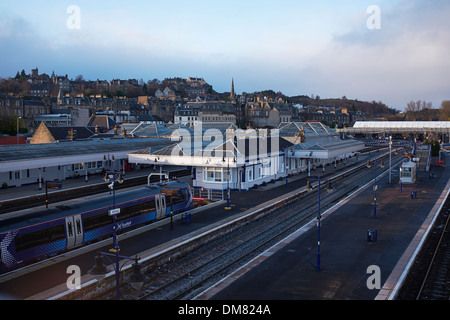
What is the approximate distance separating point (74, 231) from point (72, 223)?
0.46 meters

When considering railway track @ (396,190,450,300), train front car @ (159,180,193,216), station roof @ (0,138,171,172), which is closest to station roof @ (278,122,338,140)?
station roof @ (0,138,171,172)

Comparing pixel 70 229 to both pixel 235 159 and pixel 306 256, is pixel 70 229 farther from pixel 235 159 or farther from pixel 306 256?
pixel 235 159

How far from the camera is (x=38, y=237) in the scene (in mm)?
20062

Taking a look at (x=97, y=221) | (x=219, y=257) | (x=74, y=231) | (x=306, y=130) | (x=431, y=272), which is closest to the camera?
(x=431, y=272)

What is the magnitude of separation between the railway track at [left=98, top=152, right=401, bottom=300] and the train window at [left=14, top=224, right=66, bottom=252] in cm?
495

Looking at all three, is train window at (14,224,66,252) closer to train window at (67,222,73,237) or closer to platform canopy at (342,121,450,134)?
train window at (67,222,73,237)

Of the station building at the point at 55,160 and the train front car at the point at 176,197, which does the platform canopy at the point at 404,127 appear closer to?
the station building at the point at 55,160

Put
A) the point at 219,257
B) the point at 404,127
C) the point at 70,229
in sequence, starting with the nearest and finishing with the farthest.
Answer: the point at 70,229 < the point at 219,257 < the point at 404,127

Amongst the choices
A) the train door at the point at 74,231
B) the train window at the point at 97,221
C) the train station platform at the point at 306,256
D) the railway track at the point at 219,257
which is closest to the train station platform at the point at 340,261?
the train station platform at the point at 306,256

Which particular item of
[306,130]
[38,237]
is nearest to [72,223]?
[38,237]

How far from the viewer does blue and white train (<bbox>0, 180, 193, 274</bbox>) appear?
19.0 m

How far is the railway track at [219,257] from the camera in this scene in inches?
722

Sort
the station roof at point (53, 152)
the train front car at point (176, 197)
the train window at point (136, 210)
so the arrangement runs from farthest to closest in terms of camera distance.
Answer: the station roof at point (53, 152) < the train front car at point (176, 197) < the train window at point (136, 210)

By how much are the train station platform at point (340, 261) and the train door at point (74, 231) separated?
340 inches
